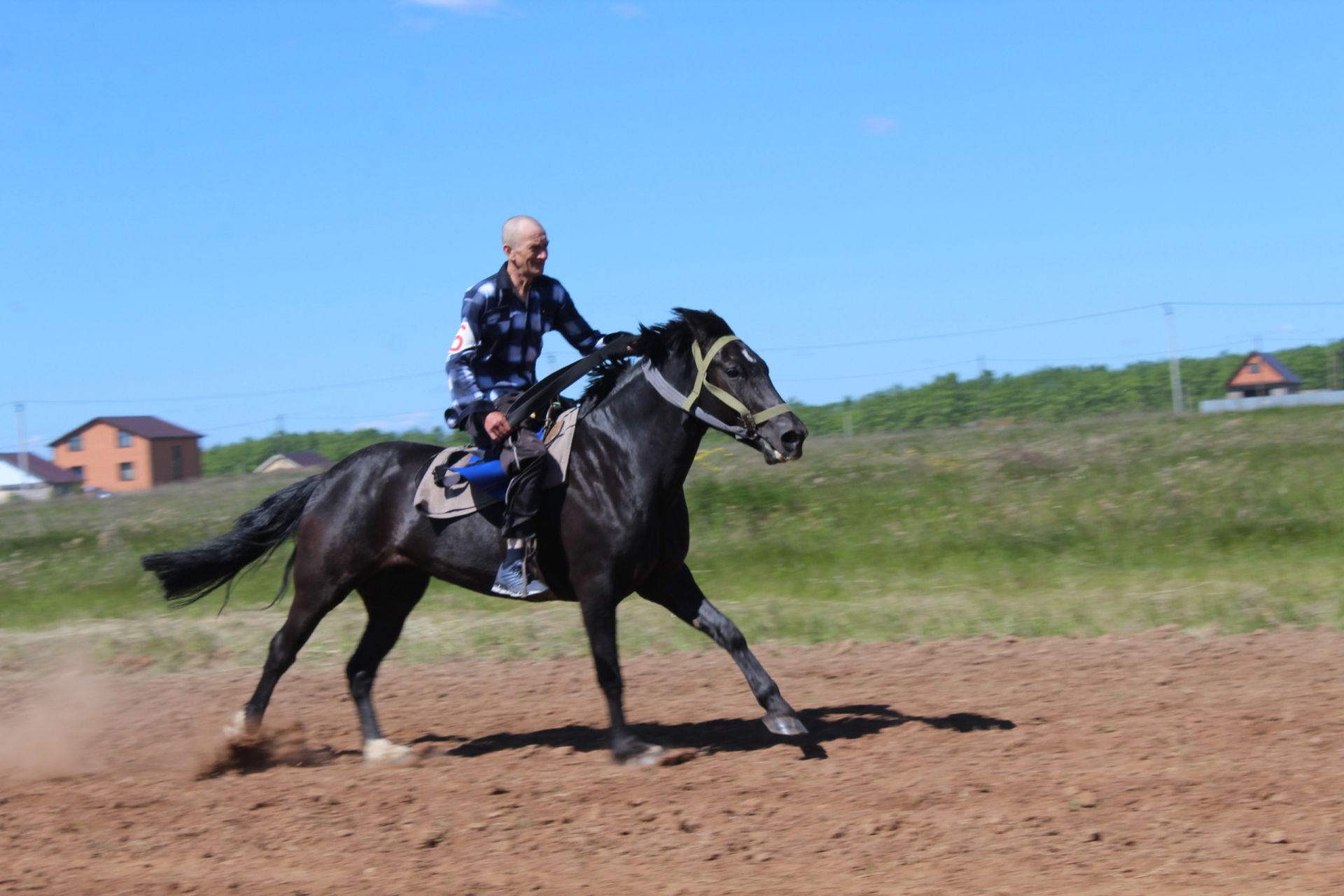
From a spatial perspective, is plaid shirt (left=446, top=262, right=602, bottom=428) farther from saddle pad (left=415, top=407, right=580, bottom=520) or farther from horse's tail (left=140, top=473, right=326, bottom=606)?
horse's tail (left=140, top=473, right=326, bottom=606)

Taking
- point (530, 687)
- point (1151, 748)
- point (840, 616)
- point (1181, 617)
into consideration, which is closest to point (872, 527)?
point (840, 616)

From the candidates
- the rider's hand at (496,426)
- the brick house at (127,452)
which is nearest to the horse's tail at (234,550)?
the rider's hand at (496,426)

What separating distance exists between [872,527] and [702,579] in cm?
324

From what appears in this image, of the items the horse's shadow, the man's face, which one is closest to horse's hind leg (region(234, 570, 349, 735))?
the horse's shadow

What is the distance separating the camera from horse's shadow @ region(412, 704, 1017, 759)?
23.9ft

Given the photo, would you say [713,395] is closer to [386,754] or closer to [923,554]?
[386,754]

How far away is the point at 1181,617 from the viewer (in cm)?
1080

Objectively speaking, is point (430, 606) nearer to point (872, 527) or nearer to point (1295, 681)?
point (872, 527)

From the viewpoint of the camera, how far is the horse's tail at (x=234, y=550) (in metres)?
7.98

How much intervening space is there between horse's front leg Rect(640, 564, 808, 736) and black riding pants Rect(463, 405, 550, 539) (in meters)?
0.78

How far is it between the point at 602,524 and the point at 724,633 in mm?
930

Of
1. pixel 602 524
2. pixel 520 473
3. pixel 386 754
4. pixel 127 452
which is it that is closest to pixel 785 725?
pixel 602 524

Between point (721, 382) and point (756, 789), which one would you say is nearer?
point (756, 789)

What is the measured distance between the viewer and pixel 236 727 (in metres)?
7.41
